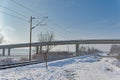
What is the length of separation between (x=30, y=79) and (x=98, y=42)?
100926mm

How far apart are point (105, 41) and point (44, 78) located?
3901 inches

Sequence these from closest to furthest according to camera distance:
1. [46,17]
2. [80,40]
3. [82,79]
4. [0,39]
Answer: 1. [82,79]
2. [46,17]
3. [0,39]
4. [80,40]

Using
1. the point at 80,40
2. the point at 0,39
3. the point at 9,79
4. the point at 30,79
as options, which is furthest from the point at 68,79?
the point at 80,40

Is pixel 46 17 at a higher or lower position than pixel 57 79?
higher

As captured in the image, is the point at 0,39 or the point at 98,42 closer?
the point at 0,39

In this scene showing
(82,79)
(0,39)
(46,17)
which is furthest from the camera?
(0,39)

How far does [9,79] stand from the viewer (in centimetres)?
1388

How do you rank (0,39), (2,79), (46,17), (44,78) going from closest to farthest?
(2,79)
(44,78)
(46,17)
(0,39)

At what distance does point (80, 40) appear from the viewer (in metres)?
109

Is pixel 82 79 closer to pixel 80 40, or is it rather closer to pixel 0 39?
pixel 0 39

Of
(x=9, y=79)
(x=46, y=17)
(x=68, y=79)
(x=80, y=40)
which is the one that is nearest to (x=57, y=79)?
(x=68, y=79)

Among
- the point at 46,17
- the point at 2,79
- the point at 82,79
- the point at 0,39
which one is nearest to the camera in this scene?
the point at 2,79

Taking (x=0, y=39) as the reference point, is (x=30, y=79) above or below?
below

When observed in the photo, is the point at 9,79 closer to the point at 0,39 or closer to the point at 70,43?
the point at 0,39
